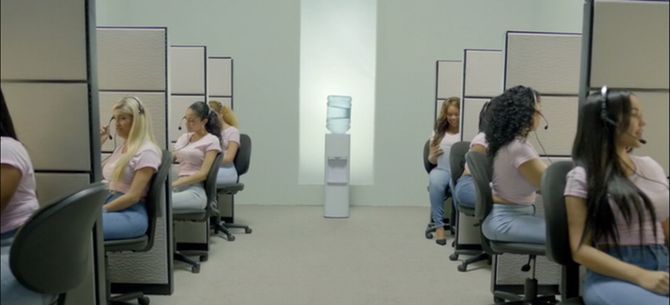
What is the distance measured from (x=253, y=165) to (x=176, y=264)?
2.24 metres

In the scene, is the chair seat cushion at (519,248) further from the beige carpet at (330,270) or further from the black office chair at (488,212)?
the beige carpet at (330,270)

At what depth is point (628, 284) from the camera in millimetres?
1240

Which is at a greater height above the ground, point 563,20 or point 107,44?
point 563,20

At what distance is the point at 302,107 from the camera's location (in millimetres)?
5477

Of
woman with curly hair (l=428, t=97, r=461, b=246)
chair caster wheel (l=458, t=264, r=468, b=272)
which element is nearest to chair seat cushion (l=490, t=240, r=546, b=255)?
chair caster wheel (l=458, t=264, r=468, b=272)

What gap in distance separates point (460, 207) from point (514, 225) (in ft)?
3.24

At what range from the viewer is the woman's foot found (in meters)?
3.89

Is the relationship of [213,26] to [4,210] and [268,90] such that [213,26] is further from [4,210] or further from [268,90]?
[4,210]

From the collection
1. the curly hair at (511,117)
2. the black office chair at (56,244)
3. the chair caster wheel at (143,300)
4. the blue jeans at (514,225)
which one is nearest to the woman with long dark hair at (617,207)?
the blue jeans at (514,225)

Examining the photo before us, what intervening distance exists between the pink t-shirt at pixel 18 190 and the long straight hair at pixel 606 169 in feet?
4.46

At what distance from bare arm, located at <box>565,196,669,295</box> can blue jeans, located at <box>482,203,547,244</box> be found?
2.76 feet

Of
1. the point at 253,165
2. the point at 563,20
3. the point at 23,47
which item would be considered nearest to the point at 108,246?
the point at 23,47

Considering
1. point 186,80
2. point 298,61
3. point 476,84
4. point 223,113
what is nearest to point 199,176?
point 186,80

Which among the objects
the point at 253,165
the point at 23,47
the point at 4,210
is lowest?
the point at 253,165
